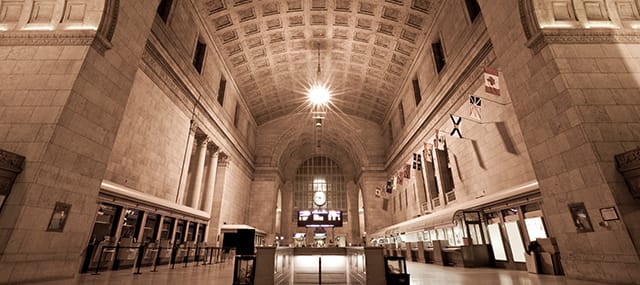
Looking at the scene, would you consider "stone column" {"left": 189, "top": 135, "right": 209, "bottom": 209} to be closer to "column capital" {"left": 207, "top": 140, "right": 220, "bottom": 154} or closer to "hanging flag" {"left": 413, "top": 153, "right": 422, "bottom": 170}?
"column capital" {"left": 207, "top": 140, "right": 220, "bottom": 154}

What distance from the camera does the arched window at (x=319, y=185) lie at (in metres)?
37.1

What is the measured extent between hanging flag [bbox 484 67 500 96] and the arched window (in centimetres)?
2927

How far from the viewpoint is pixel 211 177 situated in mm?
18500

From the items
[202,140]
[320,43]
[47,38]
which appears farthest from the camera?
[320,43]

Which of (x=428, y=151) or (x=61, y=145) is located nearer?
(x=61, y=145)

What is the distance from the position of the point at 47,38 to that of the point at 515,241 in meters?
14.6

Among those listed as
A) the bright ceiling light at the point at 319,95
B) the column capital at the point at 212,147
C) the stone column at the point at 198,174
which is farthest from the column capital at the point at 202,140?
the bright ceiling light at the point at 319,95

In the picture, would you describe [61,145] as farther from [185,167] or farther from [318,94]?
[318,94]

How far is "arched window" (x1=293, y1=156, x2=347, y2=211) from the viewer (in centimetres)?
3709

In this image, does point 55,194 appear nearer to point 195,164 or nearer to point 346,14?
point 195,164

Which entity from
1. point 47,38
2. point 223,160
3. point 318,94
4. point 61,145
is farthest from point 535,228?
point 318,94

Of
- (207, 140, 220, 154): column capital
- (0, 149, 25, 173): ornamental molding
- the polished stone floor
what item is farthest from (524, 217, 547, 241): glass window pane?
(207, 140, 220, 154): column capital

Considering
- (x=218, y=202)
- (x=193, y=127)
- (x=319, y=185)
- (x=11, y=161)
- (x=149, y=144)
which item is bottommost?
(x=11, y=161)

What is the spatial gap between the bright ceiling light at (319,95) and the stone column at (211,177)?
33.5ft
